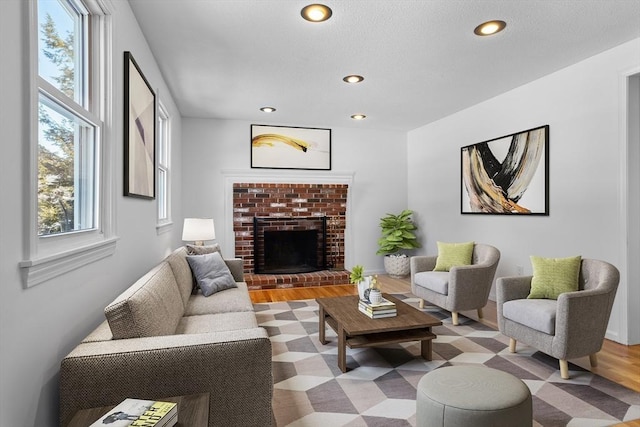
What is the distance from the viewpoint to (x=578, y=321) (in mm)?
2438

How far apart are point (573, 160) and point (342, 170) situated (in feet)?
10.9

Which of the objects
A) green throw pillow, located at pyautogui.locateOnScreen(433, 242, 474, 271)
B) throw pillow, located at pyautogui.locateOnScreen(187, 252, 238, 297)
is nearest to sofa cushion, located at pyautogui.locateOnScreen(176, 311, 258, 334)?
throw pillow, located at pyautogui.locateOnScreen(187, 252, 238, 297)

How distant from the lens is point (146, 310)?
1.71 meters

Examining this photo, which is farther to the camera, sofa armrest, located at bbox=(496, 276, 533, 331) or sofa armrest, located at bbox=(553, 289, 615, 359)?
sofa armrest, located at bbox=(496, 276, 533, 331)

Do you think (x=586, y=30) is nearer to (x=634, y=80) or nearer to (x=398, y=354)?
(x=634, y=80)

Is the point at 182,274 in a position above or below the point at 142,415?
above

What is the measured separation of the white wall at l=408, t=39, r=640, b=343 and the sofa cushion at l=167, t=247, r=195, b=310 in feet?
11.2

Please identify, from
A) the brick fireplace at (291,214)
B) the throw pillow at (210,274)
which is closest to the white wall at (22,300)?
the throw pillow at (210,274)

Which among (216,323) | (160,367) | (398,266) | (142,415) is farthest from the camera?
(398,266)

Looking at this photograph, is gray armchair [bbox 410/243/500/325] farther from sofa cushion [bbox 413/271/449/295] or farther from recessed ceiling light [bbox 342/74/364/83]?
recessed ceiling light [bbox 342/74/364/83]

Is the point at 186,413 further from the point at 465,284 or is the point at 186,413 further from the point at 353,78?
the point at 353,78

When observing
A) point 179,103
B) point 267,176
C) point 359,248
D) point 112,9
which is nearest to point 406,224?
point 359,248

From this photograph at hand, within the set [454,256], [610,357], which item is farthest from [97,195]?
[610,357]

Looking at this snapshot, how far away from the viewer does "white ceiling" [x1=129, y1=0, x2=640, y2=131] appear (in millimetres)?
2510
